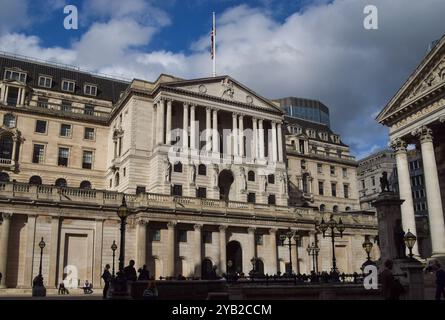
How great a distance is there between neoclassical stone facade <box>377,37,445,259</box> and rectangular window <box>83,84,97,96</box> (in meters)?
46.7

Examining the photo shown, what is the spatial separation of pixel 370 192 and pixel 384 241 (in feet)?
341

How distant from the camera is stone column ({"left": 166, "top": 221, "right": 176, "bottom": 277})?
156 ft

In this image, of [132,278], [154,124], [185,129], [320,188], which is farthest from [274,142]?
[132,278]

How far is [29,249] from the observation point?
142ft

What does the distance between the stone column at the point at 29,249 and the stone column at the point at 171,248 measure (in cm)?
1302

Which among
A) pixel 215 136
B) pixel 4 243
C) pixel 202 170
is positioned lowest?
pixel 4 243

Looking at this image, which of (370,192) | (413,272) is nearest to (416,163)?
(370,192)

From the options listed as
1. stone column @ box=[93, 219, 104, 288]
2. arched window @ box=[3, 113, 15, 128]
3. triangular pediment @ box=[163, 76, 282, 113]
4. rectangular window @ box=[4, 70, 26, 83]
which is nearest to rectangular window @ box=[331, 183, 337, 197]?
triangular pediment @ box=[163, 76, 282, 113]

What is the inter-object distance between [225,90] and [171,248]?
80.3ft

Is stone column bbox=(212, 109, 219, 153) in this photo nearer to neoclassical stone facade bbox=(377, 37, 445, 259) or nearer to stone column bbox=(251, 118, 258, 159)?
stone column bbox=(251, 118, 258, 159)

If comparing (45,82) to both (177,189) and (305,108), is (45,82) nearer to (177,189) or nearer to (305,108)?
(177,189)

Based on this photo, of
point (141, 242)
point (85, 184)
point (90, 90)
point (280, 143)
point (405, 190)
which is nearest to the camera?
point (405, 190)

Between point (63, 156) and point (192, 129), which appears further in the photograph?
point (63, 156)

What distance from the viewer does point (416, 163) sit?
345 feet
